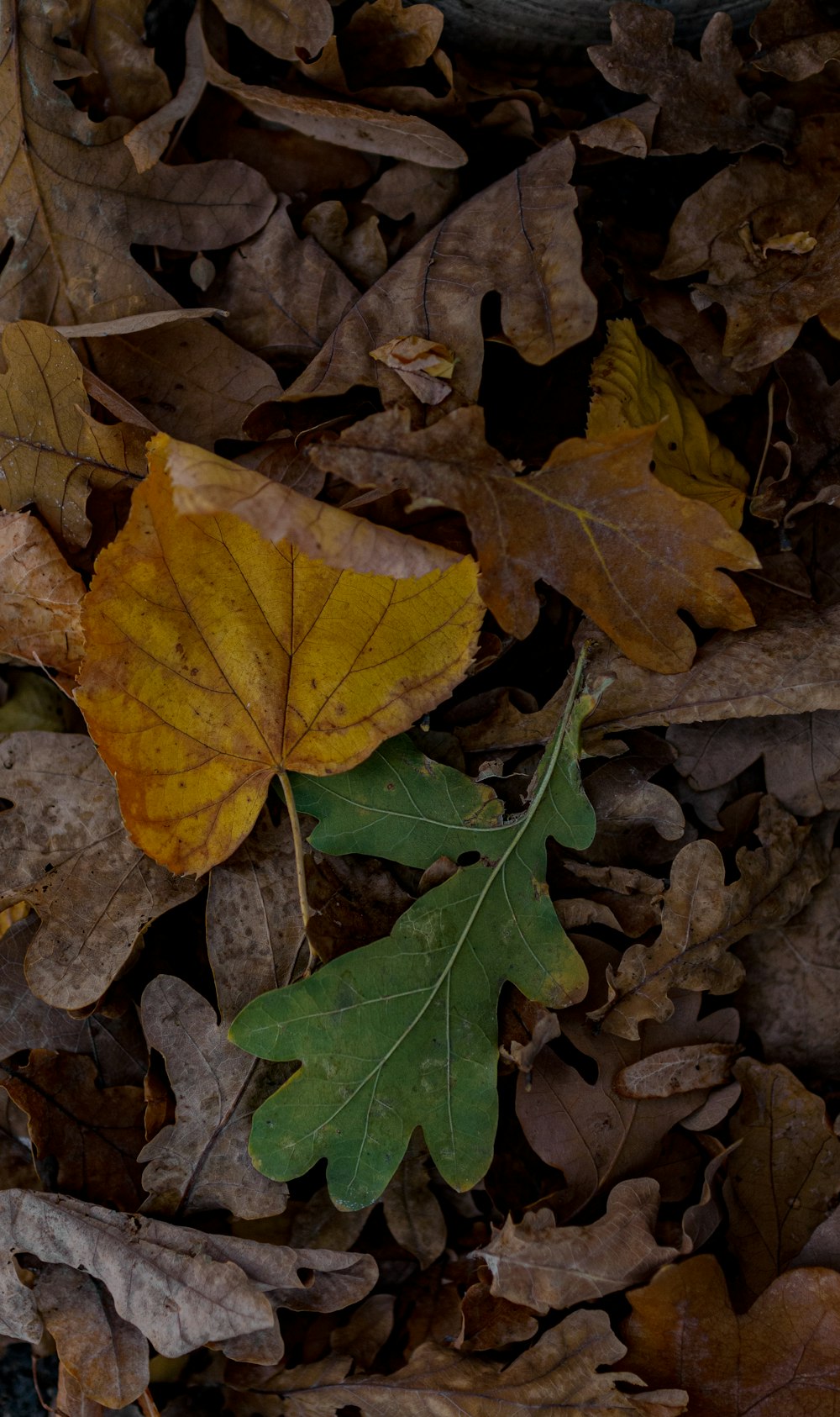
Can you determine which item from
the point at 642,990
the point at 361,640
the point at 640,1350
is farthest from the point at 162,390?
the point at 640,1350

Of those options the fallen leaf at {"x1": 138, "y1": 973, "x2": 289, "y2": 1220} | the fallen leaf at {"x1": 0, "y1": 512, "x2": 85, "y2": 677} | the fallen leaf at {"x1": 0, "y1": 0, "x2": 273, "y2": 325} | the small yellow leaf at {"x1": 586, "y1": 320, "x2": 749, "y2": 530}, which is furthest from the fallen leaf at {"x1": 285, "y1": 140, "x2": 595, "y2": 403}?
the fallen leaf at {"x1": 138, "y1": 973, "x2": 289, "y2": 1220}

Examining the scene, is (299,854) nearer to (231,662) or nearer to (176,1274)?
(231,662)

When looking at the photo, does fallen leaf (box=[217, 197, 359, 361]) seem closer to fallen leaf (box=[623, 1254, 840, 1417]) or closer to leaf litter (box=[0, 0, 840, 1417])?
leaf litter (box=[0, 0, 840, 1417])

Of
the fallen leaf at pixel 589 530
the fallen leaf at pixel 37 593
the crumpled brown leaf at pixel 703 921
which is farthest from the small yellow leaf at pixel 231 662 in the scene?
the crumpled brown leaf at pixel 703 921

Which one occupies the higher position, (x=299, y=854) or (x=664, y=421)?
(x=664, y=421)

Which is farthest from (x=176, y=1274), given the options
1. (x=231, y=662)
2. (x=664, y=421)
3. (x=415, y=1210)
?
(x=664, y=421)

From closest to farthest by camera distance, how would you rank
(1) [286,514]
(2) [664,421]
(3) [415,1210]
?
1. (1) [286,514]
2. (2) [664,421]
3. (3) [415,1210]

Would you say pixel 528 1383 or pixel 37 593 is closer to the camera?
pixel 528 1383
